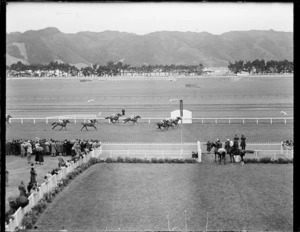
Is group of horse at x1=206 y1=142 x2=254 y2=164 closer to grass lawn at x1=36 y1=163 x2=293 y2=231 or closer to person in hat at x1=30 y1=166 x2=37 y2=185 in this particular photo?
grass lawn at x1=36 y1=163 x2=293 y2=231

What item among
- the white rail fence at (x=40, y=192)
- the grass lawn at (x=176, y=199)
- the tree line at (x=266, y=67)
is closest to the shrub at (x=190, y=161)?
the grass lawn at (x=176, y=199)

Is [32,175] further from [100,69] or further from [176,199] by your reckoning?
[100,69]

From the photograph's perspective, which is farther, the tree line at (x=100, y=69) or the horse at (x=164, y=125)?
the tree line at (x=100, y=69)

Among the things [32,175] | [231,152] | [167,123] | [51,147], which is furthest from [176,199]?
[167,123]

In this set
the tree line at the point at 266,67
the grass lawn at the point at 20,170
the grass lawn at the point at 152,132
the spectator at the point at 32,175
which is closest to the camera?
the spectator at the point at 32,175

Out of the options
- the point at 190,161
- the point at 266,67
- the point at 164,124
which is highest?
the point at 266,67

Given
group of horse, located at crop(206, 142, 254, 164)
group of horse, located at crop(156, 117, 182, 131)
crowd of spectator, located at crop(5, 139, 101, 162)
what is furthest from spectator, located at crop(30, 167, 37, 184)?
group of horse, located at crop(156, 117, 182, 131)

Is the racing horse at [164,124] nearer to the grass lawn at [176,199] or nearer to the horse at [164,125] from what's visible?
the horse at [164,125]

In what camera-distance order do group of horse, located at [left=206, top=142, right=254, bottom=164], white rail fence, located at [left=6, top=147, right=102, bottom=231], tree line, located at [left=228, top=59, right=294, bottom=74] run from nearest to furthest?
1. white rail fence, located at [left=6, top=147, right=102, bottom=231]
2. group of horse, located at [left=206, top=142, right=254, bottom=164]
3. tree line, located at [left=228, top=59, right=294, bottom=74]
